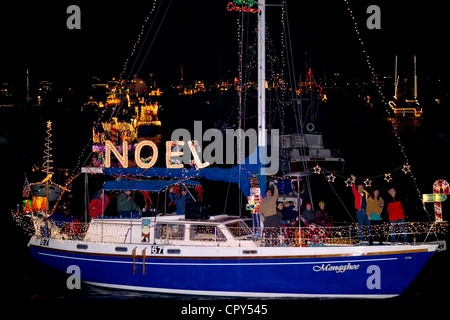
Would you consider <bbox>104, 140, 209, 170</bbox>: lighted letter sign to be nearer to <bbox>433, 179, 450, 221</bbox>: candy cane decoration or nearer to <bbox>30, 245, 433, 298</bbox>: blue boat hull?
<bbox>30, 245, 433, 298</bbox>: blue boat hull

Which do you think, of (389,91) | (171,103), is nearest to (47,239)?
(171,103)

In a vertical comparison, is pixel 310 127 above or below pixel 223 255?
above

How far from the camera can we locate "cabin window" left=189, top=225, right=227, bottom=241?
62.6 ft

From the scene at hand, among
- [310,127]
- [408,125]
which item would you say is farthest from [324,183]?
[408,125]

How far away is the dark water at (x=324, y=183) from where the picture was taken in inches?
741

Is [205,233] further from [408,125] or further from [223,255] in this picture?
[408,125]

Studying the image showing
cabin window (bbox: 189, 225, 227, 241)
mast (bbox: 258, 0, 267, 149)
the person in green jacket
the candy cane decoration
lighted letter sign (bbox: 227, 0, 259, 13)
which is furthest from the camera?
lighted letter sign (bbox: 227, 0, 259, 13)

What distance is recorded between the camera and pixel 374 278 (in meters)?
18.1

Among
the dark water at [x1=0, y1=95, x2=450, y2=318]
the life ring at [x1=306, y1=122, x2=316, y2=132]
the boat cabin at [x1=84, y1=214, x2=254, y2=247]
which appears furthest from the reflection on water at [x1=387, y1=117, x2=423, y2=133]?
the boat cabin at [x1=84, y1=214, x2=254, y2=247]

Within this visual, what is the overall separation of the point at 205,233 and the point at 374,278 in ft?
17.1

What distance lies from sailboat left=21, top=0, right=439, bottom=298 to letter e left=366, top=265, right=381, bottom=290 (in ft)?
0.09

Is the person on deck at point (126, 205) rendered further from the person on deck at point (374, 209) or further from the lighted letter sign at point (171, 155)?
the person on deck at point (374, 209)
